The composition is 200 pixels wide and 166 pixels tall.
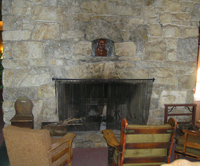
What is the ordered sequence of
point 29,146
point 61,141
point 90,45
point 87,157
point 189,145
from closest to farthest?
point 29,146
point 61,141
point 189,145
point 87,157
point 90,45

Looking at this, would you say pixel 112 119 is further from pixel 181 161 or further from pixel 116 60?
pixel 181 161

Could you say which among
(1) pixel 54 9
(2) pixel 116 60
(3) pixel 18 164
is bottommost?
(3) pixel 18 164

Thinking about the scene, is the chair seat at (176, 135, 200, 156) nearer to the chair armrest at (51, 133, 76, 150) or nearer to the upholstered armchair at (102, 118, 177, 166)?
the upholstered armchair at (102, 118, 177, 166)

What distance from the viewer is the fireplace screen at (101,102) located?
304 centimetres

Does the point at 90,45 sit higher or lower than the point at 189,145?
higher

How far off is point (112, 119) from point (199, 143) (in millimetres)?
1487

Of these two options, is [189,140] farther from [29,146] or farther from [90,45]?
[90,45]

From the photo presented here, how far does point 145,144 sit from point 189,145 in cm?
80

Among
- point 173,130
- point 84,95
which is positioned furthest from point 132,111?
point 173,130

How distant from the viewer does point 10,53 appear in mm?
2881

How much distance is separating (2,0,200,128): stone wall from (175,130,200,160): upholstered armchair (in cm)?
106

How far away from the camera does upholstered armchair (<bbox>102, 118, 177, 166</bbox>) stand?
1632mm

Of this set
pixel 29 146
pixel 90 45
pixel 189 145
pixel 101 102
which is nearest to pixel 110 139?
pixel 29 146

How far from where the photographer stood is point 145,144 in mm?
1678
